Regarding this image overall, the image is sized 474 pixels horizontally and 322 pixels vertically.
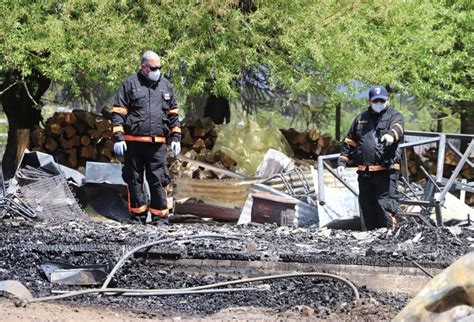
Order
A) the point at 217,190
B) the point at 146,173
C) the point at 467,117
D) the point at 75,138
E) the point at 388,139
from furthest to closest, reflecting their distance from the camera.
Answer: the point at 467,117 < the point at 75,138 < the point at 217,190 < the point at 146,173 < the point at 388,139

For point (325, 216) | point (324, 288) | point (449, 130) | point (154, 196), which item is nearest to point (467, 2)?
point (325, 216)

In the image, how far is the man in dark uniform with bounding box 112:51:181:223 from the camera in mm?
11742

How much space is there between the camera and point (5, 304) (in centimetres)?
771

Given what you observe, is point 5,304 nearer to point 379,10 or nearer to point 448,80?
point 379,10

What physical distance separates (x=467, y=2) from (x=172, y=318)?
40.5 ft

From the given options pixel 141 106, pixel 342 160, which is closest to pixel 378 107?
pixel 342 160

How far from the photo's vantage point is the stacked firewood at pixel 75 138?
18266mm

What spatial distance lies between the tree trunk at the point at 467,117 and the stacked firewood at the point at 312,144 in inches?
114

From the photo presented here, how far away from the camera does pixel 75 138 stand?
18.4m

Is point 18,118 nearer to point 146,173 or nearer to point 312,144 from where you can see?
point 312,144

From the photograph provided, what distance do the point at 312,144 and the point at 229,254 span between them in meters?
9.94

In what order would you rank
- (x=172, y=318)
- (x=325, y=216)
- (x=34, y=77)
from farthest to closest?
(x=34, y=77) → (x=325, y=216) → (x=172, y=318)

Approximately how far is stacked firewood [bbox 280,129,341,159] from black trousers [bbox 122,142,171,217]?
292 inches

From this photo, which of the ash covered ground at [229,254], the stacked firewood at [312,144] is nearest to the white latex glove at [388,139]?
the ash covered ground at [229,254]
